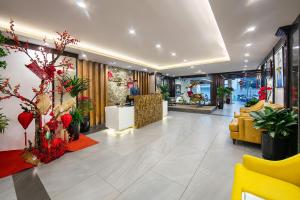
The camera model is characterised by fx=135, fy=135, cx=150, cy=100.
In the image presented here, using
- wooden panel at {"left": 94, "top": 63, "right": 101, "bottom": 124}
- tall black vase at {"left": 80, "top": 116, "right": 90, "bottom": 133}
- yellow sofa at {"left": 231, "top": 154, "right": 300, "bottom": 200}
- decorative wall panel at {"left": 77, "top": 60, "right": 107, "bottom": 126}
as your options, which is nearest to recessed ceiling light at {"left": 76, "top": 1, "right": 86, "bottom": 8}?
decorative wall panel at {"left": 77, "top": 60, "right": 107, "bottom": 126}

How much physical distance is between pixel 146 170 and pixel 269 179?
1.75 meters

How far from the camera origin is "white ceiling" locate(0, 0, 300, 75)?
239 centimetres

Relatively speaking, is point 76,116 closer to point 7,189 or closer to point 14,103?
point 14,103

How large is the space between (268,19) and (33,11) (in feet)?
15.3

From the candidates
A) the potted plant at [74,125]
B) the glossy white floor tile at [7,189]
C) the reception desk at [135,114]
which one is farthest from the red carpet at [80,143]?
the glossy white floor tile at [7,189]

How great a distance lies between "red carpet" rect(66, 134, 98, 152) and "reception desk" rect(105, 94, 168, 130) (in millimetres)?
1030

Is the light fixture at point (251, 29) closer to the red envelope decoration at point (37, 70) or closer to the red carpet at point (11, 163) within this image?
the red envelope decoration at point (37, 70)

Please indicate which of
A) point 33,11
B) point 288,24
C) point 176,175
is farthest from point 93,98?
point 288,24

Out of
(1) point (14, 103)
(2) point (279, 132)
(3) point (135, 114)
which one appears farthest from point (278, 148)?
(1) point (14, 103)

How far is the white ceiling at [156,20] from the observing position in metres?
2.39

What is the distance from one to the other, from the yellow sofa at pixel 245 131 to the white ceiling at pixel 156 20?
222 cm

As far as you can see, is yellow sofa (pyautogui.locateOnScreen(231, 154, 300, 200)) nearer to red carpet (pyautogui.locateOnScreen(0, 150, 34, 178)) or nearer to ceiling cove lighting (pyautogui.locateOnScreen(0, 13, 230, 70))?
ceiling cove lighting (pyautogui.locateOnScreen(0, 13, 230, 70))

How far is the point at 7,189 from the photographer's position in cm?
207

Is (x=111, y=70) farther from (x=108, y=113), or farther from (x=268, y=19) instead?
(x=268, y=19)
